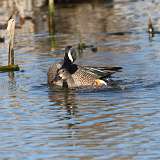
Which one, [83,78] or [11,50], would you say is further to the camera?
[11,50]

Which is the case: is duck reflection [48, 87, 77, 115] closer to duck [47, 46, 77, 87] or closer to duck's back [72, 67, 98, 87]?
duck's back [72, 67, 98, 87]

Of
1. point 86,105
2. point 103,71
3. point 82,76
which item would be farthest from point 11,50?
point 86,105

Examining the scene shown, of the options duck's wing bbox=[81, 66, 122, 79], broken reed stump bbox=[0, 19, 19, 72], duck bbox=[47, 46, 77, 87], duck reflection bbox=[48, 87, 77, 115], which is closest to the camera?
duck reflection bbox=[48, 87, 77, 115]

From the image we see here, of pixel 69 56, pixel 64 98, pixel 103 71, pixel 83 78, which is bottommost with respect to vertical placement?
pixel 64 98

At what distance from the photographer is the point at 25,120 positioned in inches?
422

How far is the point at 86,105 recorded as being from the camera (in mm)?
11852

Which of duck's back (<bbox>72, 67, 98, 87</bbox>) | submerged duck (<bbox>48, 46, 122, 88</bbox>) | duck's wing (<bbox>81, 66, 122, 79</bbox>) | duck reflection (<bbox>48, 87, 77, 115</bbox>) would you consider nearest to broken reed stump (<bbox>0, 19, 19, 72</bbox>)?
submerged duck (<bbox>48, 46, 122, 88</bbox>)

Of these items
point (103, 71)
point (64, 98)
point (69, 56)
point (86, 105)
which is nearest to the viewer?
point (86, 105)

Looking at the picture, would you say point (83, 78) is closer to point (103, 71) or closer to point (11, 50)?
point (103, 71)

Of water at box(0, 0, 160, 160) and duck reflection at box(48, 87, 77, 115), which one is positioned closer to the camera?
water at box(0, 0, 160, 160)

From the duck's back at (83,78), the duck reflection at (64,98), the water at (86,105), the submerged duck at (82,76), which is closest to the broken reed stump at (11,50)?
the water at (86,105)

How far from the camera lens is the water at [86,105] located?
893 cm

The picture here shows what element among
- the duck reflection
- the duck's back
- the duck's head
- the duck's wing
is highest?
the duck's head

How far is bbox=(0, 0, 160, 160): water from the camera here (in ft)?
29.3
